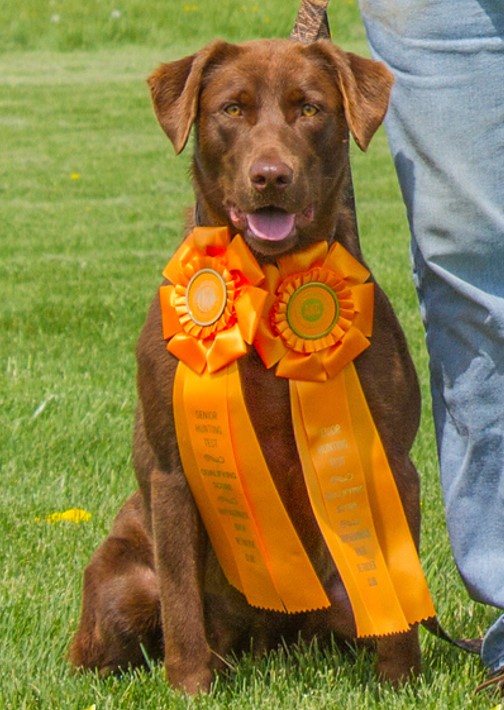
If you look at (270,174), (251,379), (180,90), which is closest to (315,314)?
(251,379)

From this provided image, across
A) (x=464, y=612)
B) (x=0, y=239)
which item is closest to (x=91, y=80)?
(x=0, y=239)

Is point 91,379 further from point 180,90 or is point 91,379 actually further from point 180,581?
point 180,581

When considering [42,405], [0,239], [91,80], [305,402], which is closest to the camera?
[305,402]

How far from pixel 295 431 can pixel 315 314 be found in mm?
290

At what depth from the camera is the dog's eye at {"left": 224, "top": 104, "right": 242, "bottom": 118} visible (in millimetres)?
3354

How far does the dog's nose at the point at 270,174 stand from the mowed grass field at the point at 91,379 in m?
0.55

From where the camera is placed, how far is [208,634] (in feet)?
11.4

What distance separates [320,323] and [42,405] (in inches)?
93.9

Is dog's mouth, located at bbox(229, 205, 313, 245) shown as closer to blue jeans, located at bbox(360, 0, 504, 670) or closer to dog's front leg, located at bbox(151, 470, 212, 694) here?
blue jeans, located at bbox(360, 0, 504, 670)

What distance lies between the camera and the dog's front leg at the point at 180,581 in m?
3.21

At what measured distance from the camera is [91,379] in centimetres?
597

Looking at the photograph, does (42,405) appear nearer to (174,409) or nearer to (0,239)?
(174,409)

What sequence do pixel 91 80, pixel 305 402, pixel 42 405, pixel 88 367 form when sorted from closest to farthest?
pixel 305 402 → pixel 42 405 → pixel 88 367 → pixel 91 80

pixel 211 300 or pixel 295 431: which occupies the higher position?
pixel 211 300
